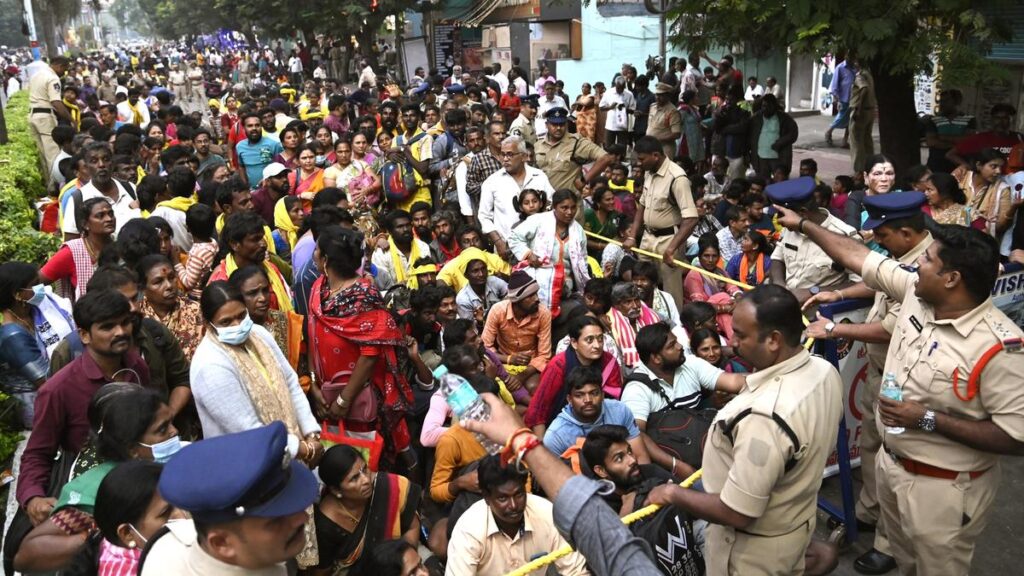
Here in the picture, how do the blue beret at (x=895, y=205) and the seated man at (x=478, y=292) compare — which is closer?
the blue beret at (x=895, y=205)

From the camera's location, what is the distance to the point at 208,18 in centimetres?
5859

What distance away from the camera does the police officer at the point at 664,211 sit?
7434 millimetres

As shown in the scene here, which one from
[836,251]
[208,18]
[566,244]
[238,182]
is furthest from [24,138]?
[208,18]

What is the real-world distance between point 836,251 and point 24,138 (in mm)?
A: 15405

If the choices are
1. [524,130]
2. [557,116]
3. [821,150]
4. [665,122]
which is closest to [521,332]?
[557,116]

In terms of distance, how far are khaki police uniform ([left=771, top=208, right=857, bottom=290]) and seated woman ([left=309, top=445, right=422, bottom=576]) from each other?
10.5 ft

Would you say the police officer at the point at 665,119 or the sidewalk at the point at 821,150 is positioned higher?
the police officer at the point at 665,119

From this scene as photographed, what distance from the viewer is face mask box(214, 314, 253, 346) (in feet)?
12.5

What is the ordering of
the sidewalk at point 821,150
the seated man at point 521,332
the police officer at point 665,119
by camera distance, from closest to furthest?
the seated man at point 521,332 → the police officer at point 665,119 → the sidewalk at point 821,150

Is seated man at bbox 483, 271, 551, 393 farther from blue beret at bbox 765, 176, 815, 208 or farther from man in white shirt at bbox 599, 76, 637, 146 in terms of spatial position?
man in white shirt at bbox 599, 76, 637, 146

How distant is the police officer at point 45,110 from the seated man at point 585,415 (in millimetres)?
11209

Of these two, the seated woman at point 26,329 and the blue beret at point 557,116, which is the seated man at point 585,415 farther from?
the blue beret at point 557,116

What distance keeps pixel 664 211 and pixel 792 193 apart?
8.60 feet

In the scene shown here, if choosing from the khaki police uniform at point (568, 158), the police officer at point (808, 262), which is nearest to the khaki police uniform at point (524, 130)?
the khaki police uniform at point (568, 158)
